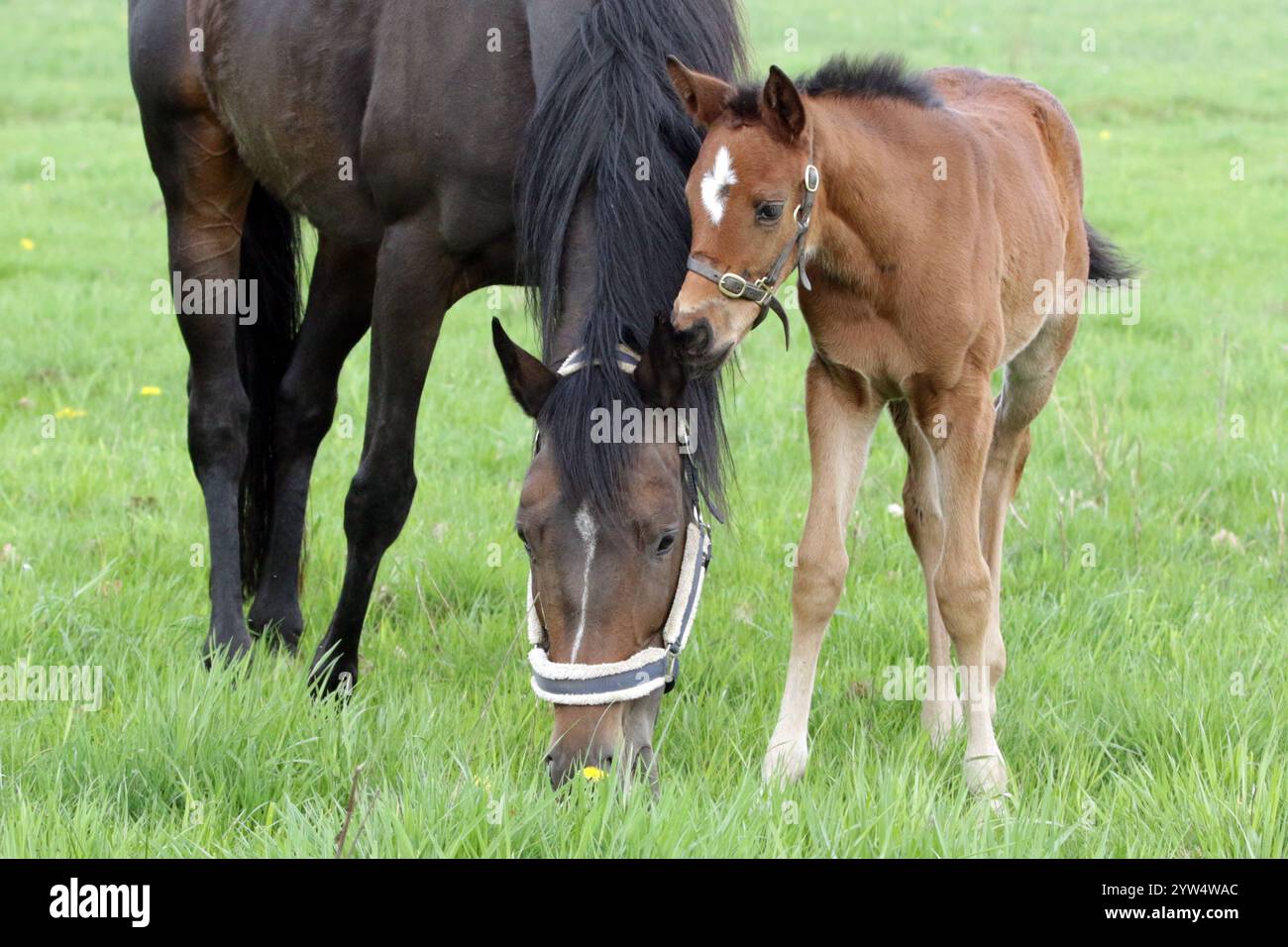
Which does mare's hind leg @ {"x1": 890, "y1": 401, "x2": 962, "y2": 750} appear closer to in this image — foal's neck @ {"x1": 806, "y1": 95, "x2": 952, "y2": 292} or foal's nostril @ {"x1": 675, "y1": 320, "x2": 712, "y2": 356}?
foal's neck @ {"x1": 806, "y1": 95, "x2": 952, "y2": 292}

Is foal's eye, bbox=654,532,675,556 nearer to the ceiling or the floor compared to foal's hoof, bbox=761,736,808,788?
nearer to the ceiling

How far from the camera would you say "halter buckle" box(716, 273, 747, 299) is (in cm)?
278

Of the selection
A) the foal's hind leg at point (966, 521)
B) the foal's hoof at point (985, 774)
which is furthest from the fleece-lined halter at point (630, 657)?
the foal's hoof at point (985, 774)

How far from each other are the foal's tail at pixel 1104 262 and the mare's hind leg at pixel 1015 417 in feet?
1.37

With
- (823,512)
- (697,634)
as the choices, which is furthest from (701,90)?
(697,634)

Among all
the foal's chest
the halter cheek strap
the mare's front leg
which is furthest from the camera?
the mare's front leg

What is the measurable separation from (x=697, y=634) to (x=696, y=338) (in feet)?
5.60

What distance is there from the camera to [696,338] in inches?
109

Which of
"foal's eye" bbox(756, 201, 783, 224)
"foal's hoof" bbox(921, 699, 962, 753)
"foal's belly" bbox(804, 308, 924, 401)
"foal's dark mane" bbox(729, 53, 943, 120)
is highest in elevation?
"foal's dark mane" bbox(729, 53, 943, 120)

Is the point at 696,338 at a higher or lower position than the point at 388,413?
higher

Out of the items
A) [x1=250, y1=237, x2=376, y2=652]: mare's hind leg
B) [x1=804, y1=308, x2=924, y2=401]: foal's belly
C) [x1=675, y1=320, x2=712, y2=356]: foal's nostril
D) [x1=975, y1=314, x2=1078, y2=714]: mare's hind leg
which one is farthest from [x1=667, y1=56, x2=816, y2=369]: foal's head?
[x1=250, y1=237, x2=376, y2=652]: mare's hind leg

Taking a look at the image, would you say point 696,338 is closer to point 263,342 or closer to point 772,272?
point 772,272

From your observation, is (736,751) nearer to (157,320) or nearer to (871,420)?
(871,420)

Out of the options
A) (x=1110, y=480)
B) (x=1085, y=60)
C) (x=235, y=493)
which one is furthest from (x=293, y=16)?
(x=1085, y=60)
